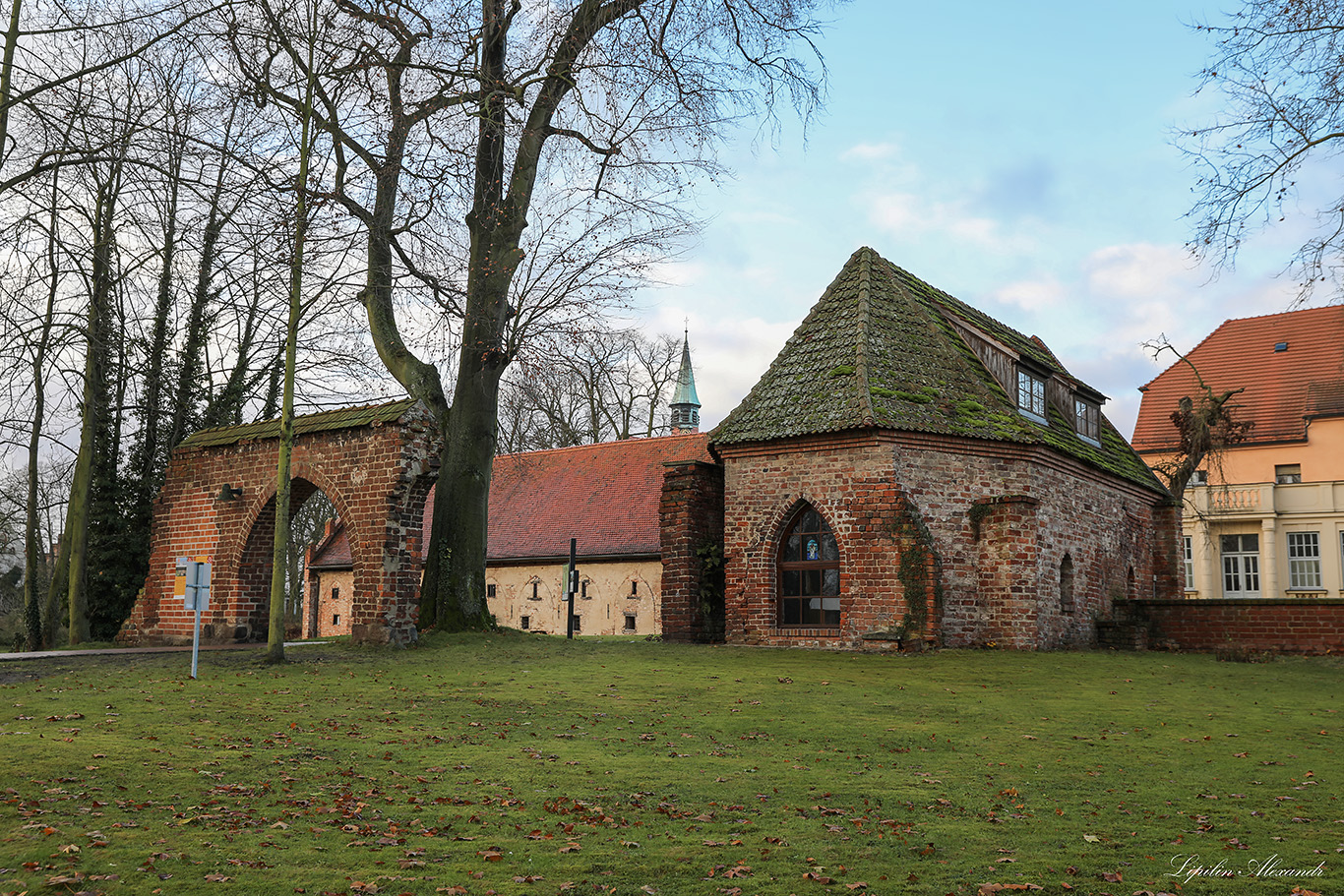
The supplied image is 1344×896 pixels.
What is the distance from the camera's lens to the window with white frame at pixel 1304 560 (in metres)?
35.4

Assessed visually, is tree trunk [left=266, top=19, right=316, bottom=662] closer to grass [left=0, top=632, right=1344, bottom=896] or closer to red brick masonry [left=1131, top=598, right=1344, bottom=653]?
grass [left=0, top=632, right=1344, bottom=896]

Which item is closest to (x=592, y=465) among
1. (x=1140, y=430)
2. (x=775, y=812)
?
(x=1140, y=430)

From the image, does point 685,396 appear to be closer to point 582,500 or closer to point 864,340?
point 582,500

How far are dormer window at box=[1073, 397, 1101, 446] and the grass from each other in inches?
412

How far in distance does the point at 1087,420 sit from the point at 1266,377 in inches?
774

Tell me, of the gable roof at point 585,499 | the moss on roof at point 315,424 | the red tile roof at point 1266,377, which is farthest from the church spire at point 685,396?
the moss on roof at point 315,424

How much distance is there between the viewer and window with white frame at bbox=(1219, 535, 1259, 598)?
3662cm

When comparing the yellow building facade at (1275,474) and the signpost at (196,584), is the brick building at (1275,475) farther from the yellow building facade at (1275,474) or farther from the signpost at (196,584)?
the signpost at (196,584)

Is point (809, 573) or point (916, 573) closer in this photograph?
point (916, 573)

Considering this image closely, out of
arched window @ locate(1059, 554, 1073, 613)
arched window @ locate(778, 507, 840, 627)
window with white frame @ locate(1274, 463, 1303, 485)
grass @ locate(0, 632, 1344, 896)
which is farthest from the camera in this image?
window with white frame @ locate(1274, 463, 1303, 485)

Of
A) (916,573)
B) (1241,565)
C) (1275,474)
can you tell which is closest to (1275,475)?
(1275,474)

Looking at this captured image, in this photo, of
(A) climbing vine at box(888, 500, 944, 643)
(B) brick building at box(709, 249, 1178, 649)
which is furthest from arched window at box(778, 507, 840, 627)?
(A) climbing vine at box(888, 500, 944, 643)

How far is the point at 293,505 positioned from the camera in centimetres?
1714

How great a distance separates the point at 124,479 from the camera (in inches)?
771
